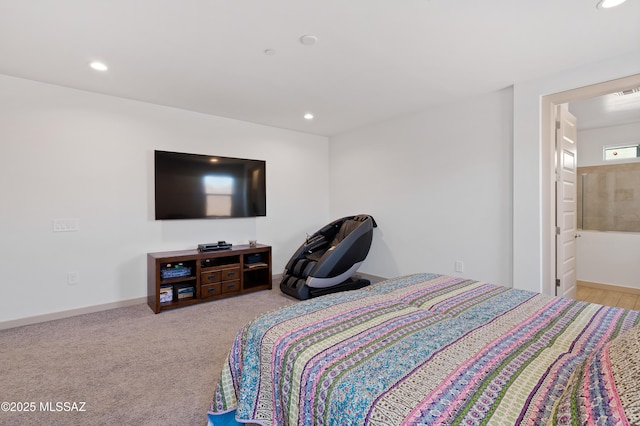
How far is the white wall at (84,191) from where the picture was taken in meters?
3.01

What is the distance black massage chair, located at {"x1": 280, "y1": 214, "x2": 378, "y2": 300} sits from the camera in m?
3.83

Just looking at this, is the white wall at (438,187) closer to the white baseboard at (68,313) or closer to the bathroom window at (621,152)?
the bathroom window at (621,152)

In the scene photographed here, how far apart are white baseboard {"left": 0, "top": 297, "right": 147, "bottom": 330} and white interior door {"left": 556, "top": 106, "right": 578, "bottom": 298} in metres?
4.69

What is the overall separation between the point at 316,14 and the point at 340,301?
6.04ft

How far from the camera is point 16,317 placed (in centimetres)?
301

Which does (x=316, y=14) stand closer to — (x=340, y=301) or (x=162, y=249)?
(x=340, y=301)

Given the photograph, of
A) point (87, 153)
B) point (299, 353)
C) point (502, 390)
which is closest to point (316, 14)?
point (299, 353)

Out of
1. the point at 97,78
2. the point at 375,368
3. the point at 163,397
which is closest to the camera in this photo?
the point at 375,368

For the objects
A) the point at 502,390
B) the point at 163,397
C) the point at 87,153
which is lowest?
the point at 163,397

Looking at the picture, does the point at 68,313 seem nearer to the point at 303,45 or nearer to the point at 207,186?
the point at 207,186

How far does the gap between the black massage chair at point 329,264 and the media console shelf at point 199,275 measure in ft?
1.52

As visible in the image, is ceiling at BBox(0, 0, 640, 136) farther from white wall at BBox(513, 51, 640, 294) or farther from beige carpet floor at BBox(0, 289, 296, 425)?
beige carpet floor at BBox(0, 289, 296, 425)

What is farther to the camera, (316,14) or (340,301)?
(316,14)

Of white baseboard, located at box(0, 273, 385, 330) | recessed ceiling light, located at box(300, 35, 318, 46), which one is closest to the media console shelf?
white baseboard, located at box(0, 273, 385, 330)
